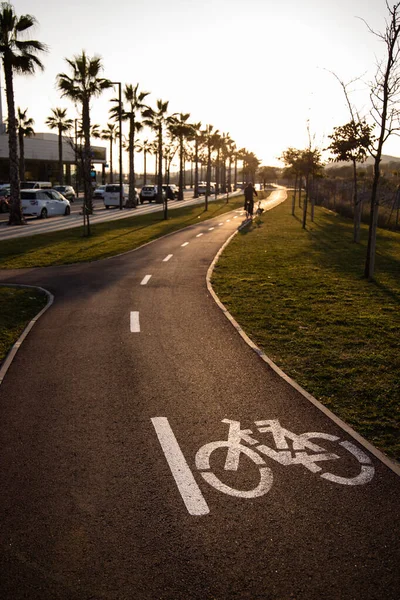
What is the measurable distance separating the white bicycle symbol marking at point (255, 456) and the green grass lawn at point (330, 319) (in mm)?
578

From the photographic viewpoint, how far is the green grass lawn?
6.30m

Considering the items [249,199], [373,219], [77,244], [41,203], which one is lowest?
[77,244]

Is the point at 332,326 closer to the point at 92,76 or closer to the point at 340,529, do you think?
the point at 340,529

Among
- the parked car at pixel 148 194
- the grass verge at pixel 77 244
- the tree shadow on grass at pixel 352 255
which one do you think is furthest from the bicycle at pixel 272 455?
the parked car at pixel 148 194

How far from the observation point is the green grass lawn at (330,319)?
630 centimetres

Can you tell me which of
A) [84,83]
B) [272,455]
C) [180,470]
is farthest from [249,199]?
[180,470]

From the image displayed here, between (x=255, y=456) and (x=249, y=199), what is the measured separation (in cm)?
2858

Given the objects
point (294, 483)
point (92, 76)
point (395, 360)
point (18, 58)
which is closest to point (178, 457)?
point (294, 483)

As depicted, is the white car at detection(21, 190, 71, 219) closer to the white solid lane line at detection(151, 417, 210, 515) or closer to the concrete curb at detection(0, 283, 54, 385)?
the concrete curb at detection(0, 283, 54, 385)

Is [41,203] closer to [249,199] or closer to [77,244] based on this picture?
[249,199]

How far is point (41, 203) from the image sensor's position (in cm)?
3400

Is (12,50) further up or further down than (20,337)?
further up

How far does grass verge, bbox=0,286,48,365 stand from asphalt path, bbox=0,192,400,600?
0.75 metres

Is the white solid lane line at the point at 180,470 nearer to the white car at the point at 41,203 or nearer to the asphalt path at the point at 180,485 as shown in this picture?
the asphalt path at the point at 180,485
